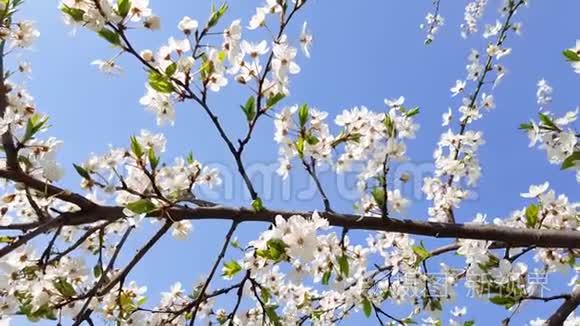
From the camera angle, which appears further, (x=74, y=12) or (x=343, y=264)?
(x=343, y=264)

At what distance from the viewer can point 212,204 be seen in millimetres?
2881

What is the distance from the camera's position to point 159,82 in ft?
9.60

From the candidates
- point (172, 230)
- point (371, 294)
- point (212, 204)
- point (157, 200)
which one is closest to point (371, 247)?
point (371, 294)

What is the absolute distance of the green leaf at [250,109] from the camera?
3047 mm

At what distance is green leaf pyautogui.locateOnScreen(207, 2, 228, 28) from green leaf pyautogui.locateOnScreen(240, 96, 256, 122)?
0.45m

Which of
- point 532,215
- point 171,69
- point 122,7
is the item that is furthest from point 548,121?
point 122,7

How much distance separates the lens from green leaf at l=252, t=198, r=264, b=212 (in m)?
2.76

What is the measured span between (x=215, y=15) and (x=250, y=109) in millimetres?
539

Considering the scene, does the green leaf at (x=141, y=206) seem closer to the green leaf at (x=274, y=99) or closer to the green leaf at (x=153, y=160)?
the green leaf at (x=153, y=160)

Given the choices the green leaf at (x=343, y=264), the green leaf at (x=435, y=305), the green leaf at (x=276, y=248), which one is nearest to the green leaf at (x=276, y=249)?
the green leaf at (x=276, y=248)

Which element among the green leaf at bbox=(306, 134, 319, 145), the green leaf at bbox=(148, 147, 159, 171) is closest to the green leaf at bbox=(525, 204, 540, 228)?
the green leaf at bbox=(306, 134, 319, 145)

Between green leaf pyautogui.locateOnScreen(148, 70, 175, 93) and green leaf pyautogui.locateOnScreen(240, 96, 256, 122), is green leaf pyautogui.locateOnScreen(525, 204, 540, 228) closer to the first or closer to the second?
green leaf pyautogui.locateOnScreen(240, 96, 256, 122)

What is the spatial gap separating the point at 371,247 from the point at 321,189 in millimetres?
1808

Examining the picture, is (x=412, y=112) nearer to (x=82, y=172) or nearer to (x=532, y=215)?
(x=532, y=215)
